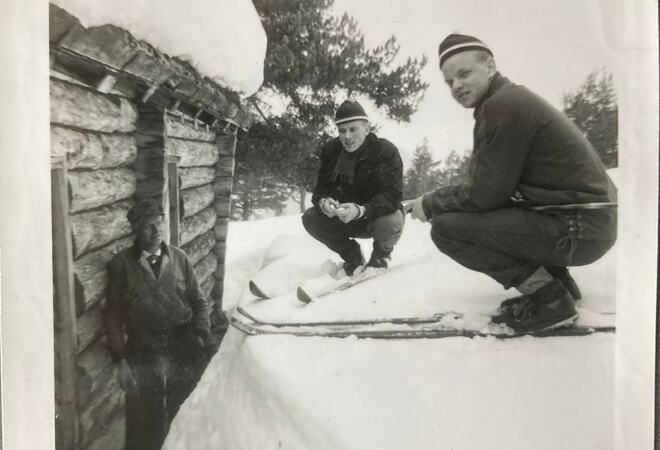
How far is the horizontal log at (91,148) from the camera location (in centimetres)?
96

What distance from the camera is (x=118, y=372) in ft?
3.66

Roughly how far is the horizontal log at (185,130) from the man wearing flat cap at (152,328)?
0.23 metres

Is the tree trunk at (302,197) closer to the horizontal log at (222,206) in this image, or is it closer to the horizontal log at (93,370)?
the horizontal log at (222,206)

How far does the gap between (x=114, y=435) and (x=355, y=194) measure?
2.87 feet

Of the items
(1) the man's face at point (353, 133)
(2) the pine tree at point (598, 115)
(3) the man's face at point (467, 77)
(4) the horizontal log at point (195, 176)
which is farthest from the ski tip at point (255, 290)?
(2) the pine tree at point (598, 115)

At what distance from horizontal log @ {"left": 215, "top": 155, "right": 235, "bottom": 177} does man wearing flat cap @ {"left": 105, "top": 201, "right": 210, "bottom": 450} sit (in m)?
0.21

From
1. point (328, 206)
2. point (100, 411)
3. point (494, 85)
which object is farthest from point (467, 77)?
point (100, 411)

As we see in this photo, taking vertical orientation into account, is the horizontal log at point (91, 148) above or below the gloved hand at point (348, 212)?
above

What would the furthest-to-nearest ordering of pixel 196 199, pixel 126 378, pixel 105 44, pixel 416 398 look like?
pixel 196 199, pixel 126 378, pixel 416 398, pixel 105 44

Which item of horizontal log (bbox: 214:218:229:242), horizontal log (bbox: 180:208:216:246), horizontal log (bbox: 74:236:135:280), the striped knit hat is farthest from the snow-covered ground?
the striped knit hat

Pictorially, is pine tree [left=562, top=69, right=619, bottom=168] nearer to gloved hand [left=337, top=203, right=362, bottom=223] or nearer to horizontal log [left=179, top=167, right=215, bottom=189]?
gloved hand [left=337, top=203, right=362, bottom=223]

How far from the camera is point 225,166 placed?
1259 mm

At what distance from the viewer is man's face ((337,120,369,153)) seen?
1098mm

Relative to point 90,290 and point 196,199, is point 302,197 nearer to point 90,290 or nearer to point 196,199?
point 196,199
